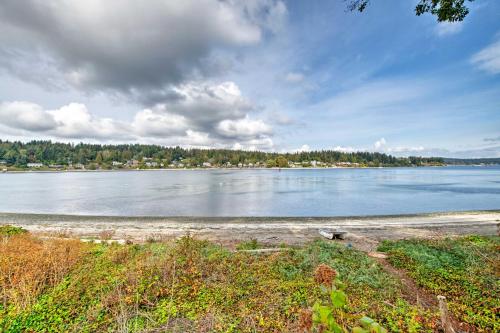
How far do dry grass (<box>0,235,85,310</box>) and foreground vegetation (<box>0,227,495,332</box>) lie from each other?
3 cm

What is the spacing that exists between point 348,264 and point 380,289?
1658 millimetres

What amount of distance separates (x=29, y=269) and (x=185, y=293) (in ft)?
14.3

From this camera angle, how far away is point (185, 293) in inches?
251

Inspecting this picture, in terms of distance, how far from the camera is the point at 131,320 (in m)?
5.38

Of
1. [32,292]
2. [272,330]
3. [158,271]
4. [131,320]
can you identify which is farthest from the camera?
[158,271]

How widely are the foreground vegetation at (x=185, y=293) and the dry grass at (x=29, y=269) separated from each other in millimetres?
26

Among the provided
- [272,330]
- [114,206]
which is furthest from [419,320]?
[114,206]

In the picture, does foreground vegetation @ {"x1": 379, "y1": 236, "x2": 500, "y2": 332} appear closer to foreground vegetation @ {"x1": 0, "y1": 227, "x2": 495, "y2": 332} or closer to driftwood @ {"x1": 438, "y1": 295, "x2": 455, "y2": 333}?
foreground vegetation @ {"x1": 0, "y1": 227, "x2": 495, "y2": 332}

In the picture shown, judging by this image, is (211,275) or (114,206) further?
(114,206)

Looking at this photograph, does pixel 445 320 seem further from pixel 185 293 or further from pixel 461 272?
pixel 185 293

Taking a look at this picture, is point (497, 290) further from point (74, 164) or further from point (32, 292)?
point (74, 164)

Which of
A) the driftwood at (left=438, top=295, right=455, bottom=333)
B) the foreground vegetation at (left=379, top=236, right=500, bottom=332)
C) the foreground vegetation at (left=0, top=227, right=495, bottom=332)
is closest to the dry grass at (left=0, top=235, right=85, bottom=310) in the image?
the foreground vegetation at (left=0, top=227, right=495, bottom=332)

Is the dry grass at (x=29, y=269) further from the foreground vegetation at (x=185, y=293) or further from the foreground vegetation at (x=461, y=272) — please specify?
the foreground vegetation at (x=461, y=272)

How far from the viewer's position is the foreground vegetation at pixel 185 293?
17.1 ft
